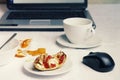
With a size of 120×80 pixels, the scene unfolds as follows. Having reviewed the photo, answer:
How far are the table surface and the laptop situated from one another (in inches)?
1.8

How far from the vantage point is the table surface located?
0.67 m

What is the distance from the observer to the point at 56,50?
809 mm

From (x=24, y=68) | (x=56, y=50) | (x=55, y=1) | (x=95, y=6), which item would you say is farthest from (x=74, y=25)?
(x=95, y=6)

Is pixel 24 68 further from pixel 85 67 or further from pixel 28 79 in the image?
pixel 85 67

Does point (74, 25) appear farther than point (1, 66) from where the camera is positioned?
Yes

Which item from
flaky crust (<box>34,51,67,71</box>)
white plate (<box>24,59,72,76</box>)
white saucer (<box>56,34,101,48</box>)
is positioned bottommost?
white saucer (<box>56,34,101,48</box>)

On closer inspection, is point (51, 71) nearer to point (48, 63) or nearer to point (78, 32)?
point (48, 63)

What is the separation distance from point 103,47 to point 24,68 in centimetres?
27

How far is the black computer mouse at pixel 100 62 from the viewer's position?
0.68 meters

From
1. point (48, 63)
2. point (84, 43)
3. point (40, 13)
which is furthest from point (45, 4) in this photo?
point (48, 63)

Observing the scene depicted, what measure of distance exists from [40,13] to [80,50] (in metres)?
0.41

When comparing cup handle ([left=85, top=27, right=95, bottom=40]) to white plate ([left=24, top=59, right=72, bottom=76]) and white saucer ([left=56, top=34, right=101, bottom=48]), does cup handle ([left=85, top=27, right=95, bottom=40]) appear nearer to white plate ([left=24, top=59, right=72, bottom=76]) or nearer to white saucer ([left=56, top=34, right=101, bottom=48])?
white saucer ([left=56, top=34, right=101, bottom=48])

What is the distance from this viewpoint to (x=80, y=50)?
0.81 metres

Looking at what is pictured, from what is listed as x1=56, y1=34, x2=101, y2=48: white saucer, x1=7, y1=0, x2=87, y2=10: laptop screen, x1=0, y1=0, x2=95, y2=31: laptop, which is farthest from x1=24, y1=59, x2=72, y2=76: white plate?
x1=7, y1=0, x2=87, y2=10: laptop screen
